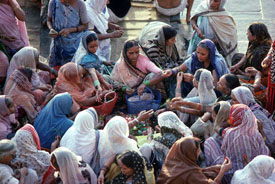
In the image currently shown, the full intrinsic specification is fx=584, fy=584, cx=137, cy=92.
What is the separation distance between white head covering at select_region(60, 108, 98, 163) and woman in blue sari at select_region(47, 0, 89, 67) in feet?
8.31

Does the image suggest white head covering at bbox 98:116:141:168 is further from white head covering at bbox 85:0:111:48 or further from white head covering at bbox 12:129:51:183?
white head covering at bbox 85:0:111:48

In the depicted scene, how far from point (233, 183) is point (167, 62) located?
9.85 ft

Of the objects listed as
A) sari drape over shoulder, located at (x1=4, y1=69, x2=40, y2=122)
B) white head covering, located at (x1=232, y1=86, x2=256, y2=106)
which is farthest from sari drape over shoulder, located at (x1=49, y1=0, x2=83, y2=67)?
white head covering, located at (x1=232, y1=86, x2=256, y2=106)

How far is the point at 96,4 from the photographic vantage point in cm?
931

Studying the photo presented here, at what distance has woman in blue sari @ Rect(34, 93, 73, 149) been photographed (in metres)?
6.81

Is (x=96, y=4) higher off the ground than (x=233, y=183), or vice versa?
(x=96, y=4)

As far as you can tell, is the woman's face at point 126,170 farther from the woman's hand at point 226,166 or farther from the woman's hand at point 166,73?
the woman's hand at point 166,73

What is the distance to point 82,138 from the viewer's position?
6309 millimetres

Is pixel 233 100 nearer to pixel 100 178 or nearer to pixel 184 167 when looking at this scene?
pixel 184 167

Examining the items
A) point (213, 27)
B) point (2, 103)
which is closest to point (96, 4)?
point (213, 27)

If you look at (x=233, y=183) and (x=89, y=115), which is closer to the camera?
(x=233, y=183)

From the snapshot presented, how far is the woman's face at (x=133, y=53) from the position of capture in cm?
792

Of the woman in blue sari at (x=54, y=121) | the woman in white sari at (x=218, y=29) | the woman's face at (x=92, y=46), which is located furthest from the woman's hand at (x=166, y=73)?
the woman in blue sari at (x=54, y=121)

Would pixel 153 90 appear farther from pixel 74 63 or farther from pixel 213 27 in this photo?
pixel 213 27
